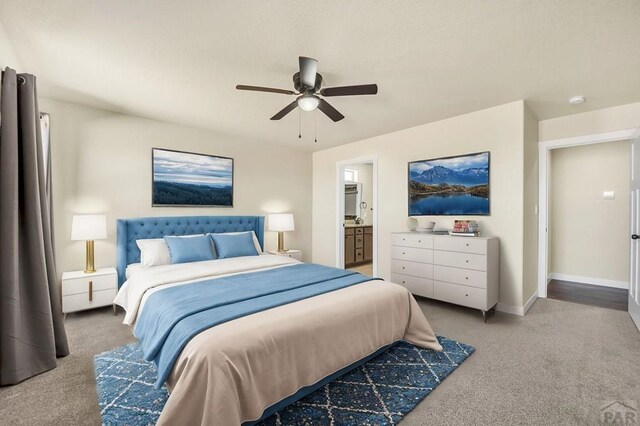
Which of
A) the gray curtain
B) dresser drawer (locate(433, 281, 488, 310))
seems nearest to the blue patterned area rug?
the gray curtain

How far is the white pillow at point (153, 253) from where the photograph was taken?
3.60 meters

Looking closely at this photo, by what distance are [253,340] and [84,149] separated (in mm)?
3567

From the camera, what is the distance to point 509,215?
142 inches

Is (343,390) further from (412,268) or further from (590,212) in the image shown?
(590,212)

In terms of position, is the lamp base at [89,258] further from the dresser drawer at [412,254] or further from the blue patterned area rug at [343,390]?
the dresser drawer at [412,254]

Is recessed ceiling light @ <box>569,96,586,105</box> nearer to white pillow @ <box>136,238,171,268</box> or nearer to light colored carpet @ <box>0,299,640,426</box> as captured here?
light colored carpet @ <box>0,299,640,426</box>

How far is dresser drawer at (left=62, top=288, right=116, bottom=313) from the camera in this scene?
11.0ft

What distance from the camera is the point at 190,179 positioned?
15.0 feet

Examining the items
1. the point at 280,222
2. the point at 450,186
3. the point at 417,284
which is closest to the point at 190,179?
the point at 280,222

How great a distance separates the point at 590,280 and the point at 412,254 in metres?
3.34

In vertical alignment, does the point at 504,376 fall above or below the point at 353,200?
below

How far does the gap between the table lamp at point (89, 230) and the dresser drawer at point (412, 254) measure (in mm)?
3695

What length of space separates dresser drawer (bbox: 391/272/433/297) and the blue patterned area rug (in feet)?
4.07

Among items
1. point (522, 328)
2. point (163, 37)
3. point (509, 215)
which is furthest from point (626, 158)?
point (163, 37)
